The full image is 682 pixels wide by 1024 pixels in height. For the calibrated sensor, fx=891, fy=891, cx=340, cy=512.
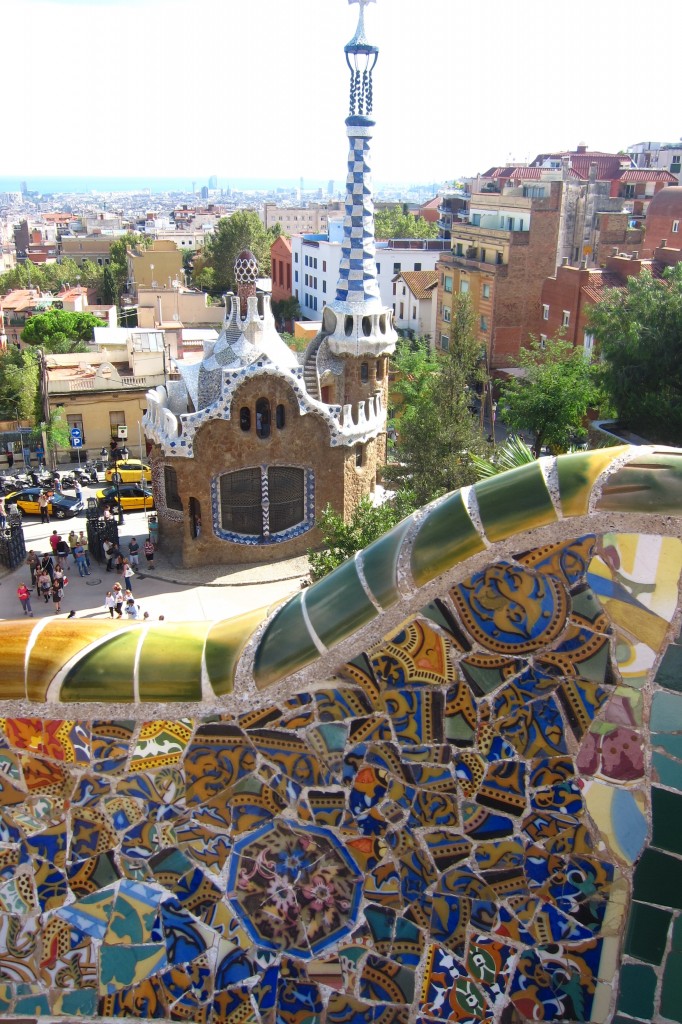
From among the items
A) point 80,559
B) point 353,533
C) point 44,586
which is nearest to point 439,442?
point 353,533

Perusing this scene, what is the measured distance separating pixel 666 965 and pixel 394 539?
2.09m

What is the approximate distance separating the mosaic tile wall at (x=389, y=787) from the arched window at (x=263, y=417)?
13.9 metres

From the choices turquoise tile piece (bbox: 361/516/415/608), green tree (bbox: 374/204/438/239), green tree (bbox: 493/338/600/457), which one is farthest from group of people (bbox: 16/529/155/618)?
green tree (bbox: 374/204/438/239)

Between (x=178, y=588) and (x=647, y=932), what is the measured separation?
14.3m

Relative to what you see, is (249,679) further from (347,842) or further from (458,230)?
(458,230)

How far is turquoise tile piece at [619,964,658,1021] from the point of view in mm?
3725

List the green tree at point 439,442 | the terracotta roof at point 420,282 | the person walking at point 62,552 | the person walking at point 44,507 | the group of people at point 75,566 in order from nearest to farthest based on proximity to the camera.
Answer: the green tree at point 439,442, the group of people at point 75,566, the person walking at point 62,552, the person walking at point 44,507, the terracotta roof at point 420,282

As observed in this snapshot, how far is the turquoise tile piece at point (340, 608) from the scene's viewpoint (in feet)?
12.2

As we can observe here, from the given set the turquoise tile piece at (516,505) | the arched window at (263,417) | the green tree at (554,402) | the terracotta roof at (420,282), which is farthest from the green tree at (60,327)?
the turquoise tile piece at (516,505)

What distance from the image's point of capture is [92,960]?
4.06 metres

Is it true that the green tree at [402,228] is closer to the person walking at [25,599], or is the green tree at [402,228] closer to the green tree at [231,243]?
the green tree at [231,243]

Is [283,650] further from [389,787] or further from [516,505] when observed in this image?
[516,505]

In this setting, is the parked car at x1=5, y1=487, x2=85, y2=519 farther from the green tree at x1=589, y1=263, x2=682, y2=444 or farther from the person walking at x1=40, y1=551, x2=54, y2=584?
the green tree at x1=589, y1=263, x2=682, y2=444

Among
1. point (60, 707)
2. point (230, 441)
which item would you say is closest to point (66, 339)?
point (230, 441)
